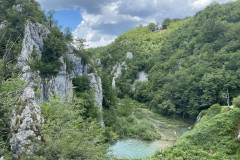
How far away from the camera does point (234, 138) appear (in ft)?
51.6

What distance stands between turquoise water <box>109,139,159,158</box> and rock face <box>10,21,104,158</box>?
18.6 ft

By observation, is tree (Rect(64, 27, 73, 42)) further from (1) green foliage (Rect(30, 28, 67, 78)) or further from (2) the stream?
(2) the stream

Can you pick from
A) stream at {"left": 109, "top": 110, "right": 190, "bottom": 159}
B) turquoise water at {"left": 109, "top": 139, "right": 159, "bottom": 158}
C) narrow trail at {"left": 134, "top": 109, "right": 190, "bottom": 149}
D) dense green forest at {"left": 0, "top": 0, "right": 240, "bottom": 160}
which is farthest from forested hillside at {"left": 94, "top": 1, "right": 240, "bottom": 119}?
turquoise water at {"left": 109, "top": 139, "right": 159, "bottom": 158}

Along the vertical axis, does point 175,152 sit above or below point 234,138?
below

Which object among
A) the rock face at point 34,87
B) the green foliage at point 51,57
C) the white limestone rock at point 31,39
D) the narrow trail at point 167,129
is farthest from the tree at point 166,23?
the white limestone rock at point 31,39

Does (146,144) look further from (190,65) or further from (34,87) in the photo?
(190,65)

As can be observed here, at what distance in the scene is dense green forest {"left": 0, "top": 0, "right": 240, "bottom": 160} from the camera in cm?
1025

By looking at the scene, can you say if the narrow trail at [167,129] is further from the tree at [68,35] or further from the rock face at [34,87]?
the tree at [68,35]

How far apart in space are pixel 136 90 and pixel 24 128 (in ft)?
203

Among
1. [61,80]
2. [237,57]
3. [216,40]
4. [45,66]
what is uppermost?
[216,40]

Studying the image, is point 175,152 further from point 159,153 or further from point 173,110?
point 173,110

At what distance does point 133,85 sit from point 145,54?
19549mm

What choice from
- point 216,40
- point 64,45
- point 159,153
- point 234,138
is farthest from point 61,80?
point 216,40

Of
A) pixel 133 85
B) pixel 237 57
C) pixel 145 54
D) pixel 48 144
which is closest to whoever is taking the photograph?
pixel 48 144
